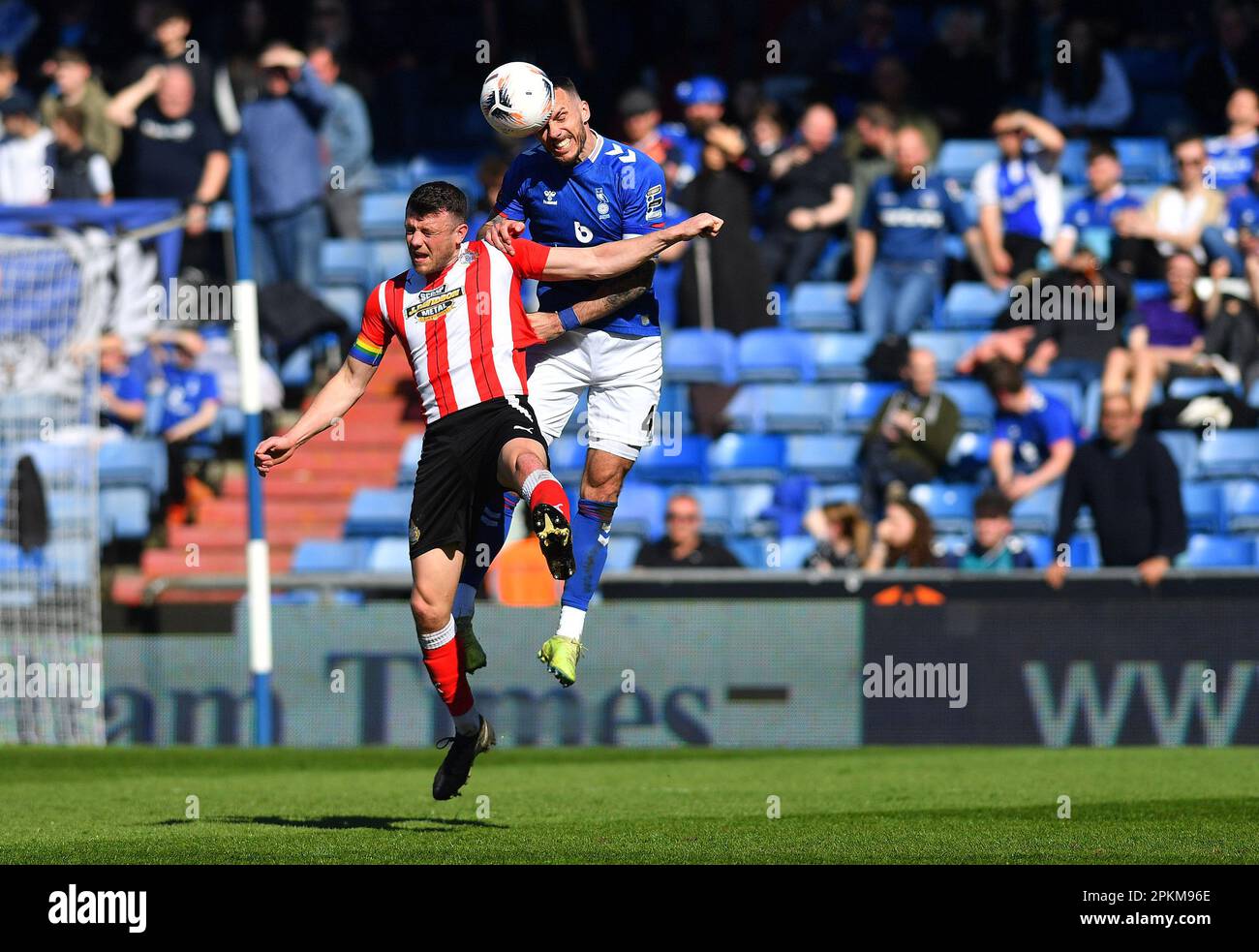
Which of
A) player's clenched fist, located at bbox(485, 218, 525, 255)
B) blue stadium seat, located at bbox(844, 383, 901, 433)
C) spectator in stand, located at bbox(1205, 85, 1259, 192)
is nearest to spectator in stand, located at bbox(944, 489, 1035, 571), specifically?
blue stadium seat, located at bbox(844, 383, 901, 433)

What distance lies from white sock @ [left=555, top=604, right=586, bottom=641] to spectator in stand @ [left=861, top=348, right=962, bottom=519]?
7462 mm

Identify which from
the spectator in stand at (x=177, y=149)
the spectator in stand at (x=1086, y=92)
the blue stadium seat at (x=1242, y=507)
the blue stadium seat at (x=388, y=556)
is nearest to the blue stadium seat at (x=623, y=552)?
the blue stadium seat at (x=388, y=556)

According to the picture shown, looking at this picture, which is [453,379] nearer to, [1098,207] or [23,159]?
[1098,207]

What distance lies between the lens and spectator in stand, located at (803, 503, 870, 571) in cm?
1611

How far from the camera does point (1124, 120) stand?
20312mm

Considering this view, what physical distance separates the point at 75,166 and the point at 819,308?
6.92m

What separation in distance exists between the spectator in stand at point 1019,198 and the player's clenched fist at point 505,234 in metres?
9.77

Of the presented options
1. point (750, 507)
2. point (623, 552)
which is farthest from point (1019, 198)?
point (623, 552)

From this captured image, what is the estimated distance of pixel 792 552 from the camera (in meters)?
16.9

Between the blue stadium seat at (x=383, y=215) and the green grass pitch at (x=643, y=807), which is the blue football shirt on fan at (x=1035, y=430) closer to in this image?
the green grass pitch at (x=643, y=807)

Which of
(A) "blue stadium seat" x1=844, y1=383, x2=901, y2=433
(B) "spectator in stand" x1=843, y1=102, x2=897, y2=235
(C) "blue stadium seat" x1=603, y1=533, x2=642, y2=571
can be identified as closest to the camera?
(C) "blue stadium seat" x1=603, y1=533, x2=642, y2=571

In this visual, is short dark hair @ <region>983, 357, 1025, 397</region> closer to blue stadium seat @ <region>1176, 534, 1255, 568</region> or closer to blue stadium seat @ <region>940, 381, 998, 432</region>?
blue stadium seat @ <region>940, 381, 998, 432</region>
